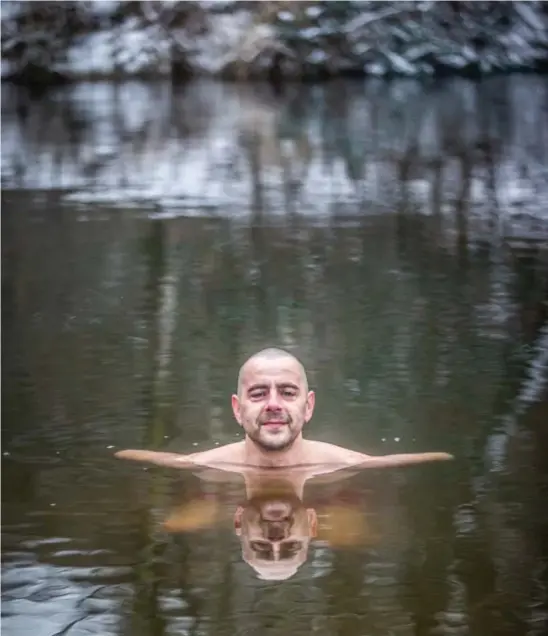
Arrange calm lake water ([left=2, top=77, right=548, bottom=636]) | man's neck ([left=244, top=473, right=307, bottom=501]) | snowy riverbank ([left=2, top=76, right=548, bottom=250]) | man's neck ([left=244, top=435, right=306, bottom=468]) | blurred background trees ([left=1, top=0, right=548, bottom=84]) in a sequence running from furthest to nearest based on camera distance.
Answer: blurred background trees ([left=1, top=0, right=548, bottom=84])
snowy riverbank ([left=2, top=76, right=548, bottom=250])
man's neck ([left=244, top=435, right=306, bottom=468])
man's neck ([left=244, top=473, right=307, bottom=501])
calm lake water ([left=2, top=77, right=548, bottom=636])

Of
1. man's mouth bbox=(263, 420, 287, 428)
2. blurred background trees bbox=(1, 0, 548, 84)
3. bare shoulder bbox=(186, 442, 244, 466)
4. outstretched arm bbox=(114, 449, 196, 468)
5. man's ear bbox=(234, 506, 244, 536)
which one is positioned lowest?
man's ear bbox=(234, 506, 244, 536)

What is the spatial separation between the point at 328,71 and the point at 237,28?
165 centimetres

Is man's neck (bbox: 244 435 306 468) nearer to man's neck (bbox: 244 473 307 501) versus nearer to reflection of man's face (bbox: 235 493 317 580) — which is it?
man's neck (bbox: 244 473 307 501)

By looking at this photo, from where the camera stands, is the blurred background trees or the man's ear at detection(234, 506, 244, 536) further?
the blurred background trees

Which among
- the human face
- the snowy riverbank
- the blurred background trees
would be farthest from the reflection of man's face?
the blurred background trees

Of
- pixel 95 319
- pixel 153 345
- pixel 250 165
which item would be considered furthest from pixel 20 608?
pixel 250 165

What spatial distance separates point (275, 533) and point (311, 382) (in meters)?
1.38

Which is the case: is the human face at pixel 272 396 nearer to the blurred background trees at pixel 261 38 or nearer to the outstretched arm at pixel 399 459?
the outstretched arm at pixel 399 459

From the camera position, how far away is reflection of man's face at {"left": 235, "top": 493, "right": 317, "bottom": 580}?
3.29 metres

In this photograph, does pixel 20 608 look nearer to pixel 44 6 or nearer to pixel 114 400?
pixel 114 400

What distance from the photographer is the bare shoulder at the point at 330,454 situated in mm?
4074

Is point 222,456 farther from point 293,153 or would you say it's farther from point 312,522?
point 293,153

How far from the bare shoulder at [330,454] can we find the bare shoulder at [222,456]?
197 mm

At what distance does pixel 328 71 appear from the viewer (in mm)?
23469
